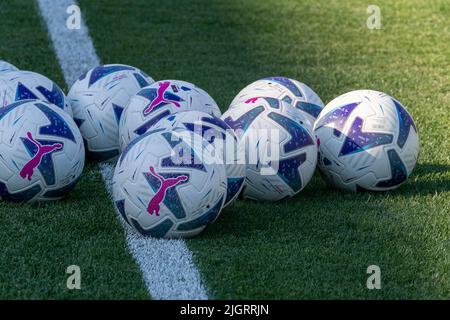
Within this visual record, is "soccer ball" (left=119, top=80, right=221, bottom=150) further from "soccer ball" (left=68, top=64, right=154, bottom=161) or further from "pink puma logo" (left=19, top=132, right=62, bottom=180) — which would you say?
"pink puma logo" (left=19, top=132, right=62, bottom=180)

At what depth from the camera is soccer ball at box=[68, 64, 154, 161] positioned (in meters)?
6.54

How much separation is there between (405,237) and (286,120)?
3.41 feet

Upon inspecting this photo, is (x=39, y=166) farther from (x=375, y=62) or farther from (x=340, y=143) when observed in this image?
(x=375, y=62)

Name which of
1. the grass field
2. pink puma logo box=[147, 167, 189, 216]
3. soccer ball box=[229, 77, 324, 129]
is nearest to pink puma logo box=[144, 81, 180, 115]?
soccer ball box=[229, 77, 324, 129]

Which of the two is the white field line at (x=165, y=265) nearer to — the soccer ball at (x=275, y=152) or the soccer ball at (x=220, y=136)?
the soccer ball at (x=220, y=136)

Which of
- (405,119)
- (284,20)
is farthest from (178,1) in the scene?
(405,119)

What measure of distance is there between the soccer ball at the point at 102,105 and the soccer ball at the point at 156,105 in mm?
306

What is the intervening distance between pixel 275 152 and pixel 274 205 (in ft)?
1.08

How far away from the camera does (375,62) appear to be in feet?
30.8

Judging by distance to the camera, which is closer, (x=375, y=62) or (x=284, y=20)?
(x=375, y=62)

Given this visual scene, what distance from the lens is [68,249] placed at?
197 inches

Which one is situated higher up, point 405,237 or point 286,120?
point 286,120

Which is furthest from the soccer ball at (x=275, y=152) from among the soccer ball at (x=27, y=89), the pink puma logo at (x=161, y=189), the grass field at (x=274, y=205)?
the soccer ball at (x=27, y=89)

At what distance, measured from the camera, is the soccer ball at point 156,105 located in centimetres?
612
